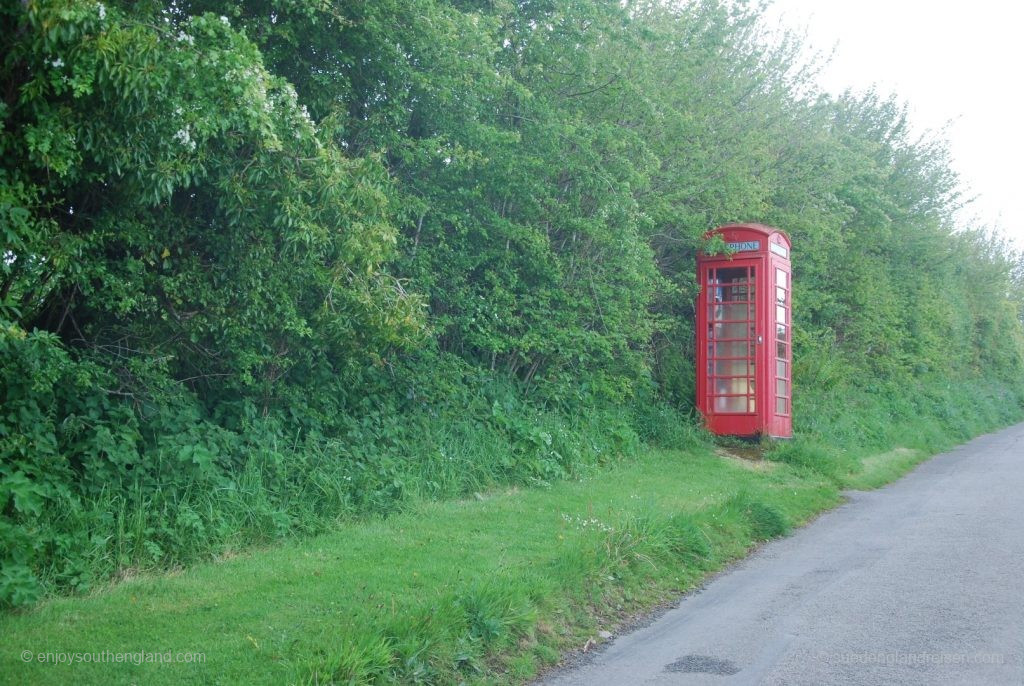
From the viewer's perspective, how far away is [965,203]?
26.8 m

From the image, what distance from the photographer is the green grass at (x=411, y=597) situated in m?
5.88

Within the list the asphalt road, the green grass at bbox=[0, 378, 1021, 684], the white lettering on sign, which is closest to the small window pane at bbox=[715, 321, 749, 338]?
the white lettering on sign

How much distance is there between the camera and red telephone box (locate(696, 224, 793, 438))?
1622 cm

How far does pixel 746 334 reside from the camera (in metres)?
16.6

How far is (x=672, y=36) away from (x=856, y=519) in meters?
7.63

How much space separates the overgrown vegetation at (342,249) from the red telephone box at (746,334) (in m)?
0.56

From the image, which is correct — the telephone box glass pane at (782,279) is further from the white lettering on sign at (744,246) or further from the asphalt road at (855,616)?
the asphalt road at (855,616)

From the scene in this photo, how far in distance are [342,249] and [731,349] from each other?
31.1 feet

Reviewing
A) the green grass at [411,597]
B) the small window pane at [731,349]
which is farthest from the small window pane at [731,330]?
the green grass at [411,597]

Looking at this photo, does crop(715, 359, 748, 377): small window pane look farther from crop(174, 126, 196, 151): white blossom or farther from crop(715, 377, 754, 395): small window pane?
crop(174, 126, 196, 151): white blossom

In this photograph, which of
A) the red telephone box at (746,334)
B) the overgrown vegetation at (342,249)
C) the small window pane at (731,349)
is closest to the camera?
the overgrown vegetation at (342,249)

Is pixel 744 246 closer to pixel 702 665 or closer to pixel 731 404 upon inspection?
pixel 731 404

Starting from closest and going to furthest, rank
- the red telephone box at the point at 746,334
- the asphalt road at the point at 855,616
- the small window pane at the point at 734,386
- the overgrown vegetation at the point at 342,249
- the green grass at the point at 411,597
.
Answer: the green grass at the point at 411,597, the asphalt road at the point at 855,616, the overgrown vegetation at the point at 342,249, the red telephone box at the point at 746,334, the small window pane at the point at 734,386

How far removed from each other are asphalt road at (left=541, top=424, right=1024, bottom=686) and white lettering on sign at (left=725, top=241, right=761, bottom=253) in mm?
5744
